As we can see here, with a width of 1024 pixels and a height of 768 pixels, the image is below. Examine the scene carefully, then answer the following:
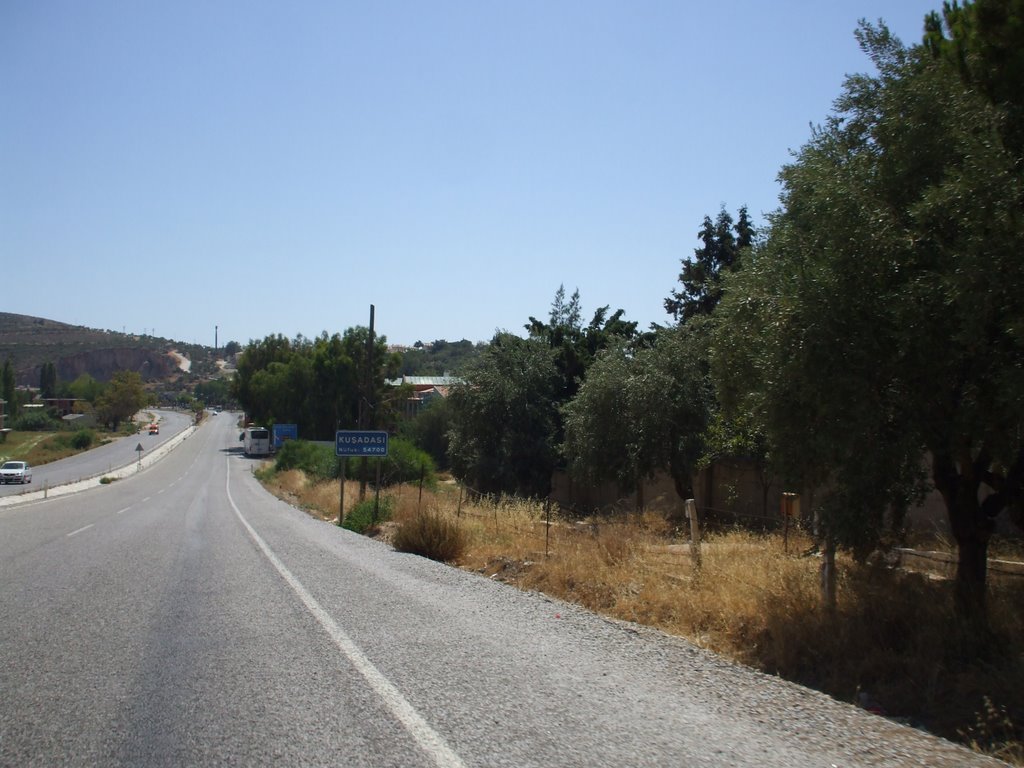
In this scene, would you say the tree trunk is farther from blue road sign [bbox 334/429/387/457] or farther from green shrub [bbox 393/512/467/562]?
blue road sign [bbox 334/429/387/457]

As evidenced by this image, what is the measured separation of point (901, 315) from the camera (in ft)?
27.2

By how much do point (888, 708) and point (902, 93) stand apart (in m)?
6.32

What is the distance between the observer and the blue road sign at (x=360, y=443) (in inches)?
1115

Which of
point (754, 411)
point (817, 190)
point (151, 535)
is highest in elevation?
point (817, 190)

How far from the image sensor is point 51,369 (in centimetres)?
18750

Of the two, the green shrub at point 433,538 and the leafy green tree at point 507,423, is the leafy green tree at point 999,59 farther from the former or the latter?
the leafy green tree at point 507,423

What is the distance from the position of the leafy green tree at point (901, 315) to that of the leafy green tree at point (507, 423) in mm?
28111

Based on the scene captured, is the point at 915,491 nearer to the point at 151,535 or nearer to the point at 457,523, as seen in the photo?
the point at 457,523

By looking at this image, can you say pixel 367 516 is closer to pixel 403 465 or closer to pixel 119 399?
pixel 403 465

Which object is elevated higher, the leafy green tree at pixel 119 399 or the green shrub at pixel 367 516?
the leafy green tree at pixel 119 399

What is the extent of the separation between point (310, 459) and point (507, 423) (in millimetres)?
A: 28372

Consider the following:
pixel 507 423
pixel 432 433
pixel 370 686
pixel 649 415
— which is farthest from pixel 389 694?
pixel 432 433

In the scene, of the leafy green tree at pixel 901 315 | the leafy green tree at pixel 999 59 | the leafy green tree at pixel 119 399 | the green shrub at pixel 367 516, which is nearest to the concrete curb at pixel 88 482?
the green shrub at pixel 367 516

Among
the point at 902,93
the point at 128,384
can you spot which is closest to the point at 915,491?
the point at 902,93
